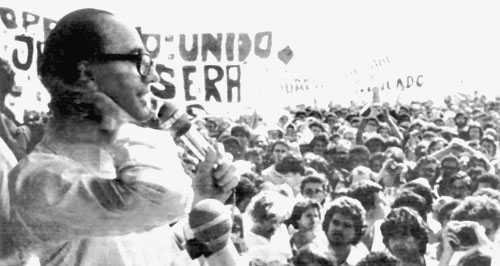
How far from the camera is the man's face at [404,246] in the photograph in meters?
3.20

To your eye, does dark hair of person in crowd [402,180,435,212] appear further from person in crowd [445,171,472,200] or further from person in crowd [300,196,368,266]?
person in crowd [300,196,368,266]

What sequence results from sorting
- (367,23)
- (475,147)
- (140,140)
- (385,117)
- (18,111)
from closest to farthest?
(140,140), (18,111), (367,23), (475,147), (385,117)

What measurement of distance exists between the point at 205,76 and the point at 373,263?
0.87 m

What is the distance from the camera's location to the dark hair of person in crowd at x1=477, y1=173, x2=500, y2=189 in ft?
14.4

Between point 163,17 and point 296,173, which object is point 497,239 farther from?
point 296,173

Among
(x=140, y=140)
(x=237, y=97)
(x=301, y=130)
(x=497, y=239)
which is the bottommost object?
(x=301, y=130)

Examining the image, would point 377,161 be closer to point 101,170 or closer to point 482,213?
point 482,213

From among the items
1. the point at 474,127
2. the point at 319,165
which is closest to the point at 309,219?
the point at 319,165

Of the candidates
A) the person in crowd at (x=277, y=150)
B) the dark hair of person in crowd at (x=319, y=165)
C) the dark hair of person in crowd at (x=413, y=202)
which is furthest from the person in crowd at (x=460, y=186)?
the person in crowd at (x=277, y=150)

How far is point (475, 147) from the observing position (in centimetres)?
582

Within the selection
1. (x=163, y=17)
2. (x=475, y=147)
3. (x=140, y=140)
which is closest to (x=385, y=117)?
(x=475, y=147)

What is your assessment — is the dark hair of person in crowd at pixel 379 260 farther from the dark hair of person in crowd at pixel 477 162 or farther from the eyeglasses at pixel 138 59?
the dark hair of person in crowd at pixel 477 162

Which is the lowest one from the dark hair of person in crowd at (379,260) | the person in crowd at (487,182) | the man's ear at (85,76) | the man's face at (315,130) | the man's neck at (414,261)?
the man's face at (315,130)

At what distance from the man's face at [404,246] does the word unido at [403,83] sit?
2810 millimetres
